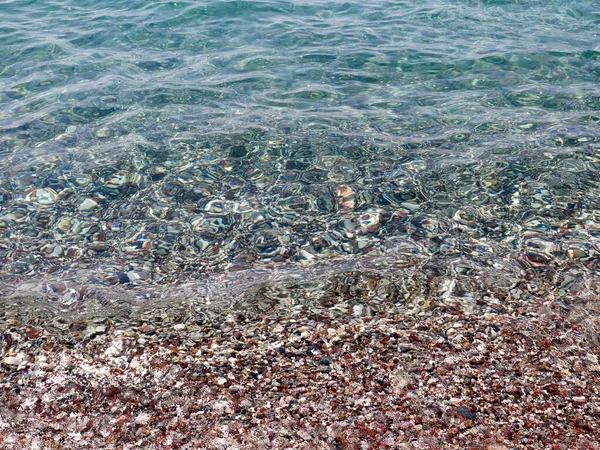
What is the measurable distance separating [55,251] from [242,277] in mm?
2318

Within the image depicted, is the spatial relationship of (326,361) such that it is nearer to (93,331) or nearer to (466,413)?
(466,413)

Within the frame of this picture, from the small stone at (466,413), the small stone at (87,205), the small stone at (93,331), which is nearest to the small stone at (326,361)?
the small stone at (466,413)

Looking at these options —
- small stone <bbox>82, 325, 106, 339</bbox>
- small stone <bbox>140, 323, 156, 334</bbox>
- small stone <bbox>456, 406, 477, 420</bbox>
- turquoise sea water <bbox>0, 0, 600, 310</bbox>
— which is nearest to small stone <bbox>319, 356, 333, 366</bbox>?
turquoise sea water <bbox>0, 0, 600, 310</bbox>

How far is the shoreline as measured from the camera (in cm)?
379

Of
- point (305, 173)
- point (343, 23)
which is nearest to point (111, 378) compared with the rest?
point (305, 173)

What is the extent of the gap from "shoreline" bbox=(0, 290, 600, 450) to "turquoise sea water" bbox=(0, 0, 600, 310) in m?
0.51

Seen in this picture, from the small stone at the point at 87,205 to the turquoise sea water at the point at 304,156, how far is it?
2cm

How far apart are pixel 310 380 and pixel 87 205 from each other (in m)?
4.32

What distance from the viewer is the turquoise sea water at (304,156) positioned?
5.82 meters

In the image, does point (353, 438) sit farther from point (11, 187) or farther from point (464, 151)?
point (11, 187)

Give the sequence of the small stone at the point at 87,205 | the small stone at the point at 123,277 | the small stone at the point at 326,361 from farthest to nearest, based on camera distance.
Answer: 1. the small stone at the point at 87,205
2. the small stone at the point at 123,277
3. the small stone at the point at 326,361

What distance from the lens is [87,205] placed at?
7.01m

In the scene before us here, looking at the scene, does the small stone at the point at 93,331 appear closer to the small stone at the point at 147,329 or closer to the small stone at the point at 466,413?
the small stone at the point at 147,329

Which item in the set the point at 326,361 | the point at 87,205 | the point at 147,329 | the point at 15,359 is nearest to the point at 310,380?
the point at 326,361
